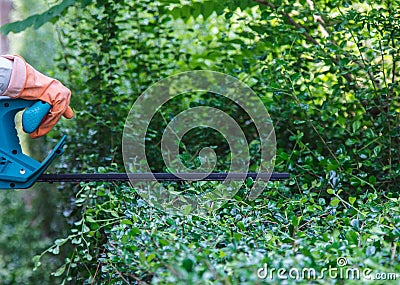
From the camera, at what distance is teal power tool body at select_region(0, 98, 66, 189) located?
1778 millimetres

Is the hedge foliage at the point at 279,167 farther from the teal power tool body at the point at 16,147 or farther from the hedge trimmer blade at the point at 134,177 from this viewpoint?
the teal power tool body at the point at 16,147

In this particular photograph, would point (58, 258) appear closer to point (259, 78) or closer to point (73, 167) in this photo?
point (73, 167)

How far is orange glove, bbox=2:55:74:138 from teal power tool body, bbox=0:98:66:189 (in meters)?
0.02

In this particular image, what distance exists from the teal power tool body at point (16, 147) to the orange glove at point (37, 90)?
0.08 ft

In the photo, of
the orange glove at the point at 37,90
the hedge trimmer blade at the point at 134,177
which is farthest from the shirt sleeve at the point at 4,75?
the hedge trimmer blade at the point at 134,177

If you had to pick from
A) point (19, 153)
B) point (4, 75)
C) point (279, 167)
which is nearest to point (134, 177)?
point (19, 153)

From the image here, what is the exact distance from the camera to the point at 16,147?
1831 millimetres

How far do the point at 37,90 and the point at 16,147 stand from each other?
19 centimetres

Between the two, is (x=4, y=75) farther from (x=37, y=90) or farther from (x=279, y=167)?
(x=279, y=167)

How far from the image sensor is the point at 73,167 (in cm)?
301

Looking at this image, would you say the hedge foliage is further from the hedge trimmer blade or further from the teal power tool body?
the teal power tool body

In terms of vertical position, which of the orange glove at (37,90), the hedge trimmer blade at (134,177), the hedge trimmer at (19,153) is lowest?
the hedge trimmer blade at (134,177)

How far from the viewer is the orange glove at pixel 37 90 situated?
175cm

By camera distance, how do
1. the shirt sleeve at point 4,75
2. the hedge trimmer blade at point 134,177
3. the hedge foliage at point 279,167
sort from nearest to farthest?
1. the hedge foliage at point 279,167
2. the shirt sleeve at point 4,75
3. the hedge trimmer blade at point 134,177
